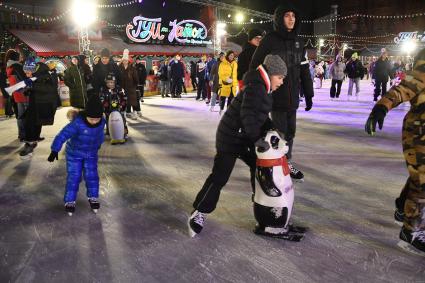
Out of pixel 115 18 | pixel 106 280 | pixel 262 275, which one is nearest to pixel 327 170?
pixel 262 275

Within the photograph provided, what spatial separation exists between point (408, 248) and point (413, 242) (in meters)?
0.06

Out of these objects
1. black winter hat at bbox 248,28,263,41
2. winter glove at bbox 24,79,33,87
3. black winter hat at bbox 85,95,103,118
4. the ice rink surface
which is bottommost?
the ice rink surface

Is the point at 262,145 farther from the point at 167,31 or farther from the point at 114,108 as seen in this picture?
the point at 167,31

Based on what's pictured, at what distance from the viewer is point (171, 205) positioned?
12.6ft

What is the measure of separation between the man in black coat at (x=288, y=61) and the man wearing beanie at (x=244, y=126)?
1.25 m

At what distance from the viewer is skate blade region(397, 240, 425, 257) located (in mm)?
2717

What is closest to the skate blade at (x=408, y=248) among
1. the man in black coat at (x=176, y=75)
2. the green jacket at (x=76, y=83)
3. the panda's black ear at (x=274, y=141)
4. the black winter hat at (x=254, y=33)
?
the panda's black ear at (x=274, y=141)

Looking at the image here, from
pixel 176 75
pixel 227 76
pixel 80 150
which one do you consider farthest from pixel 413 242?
pixel 176 75

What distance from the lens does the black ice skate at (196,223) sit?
3.09m

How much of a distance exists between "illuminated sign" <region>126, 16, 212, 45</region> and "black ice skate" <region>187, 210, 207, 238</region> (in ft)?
66.3

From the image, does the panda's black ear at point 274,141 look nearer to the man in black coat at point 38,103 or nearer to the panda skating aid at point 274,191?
the panda skating aid at point 274,191

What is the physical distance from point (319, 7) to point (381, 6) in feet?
23.6

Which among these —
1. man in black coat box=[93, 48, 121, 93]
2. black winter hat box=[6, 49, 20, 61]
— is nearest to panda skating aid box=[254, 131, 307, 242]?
black winter hat box=[6, 49, 20, 61]

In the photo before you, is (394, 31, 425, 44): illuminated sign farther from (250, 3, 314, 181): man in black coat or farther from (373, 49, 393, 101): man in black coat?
(250, 3, 314, 181): man in black coat
